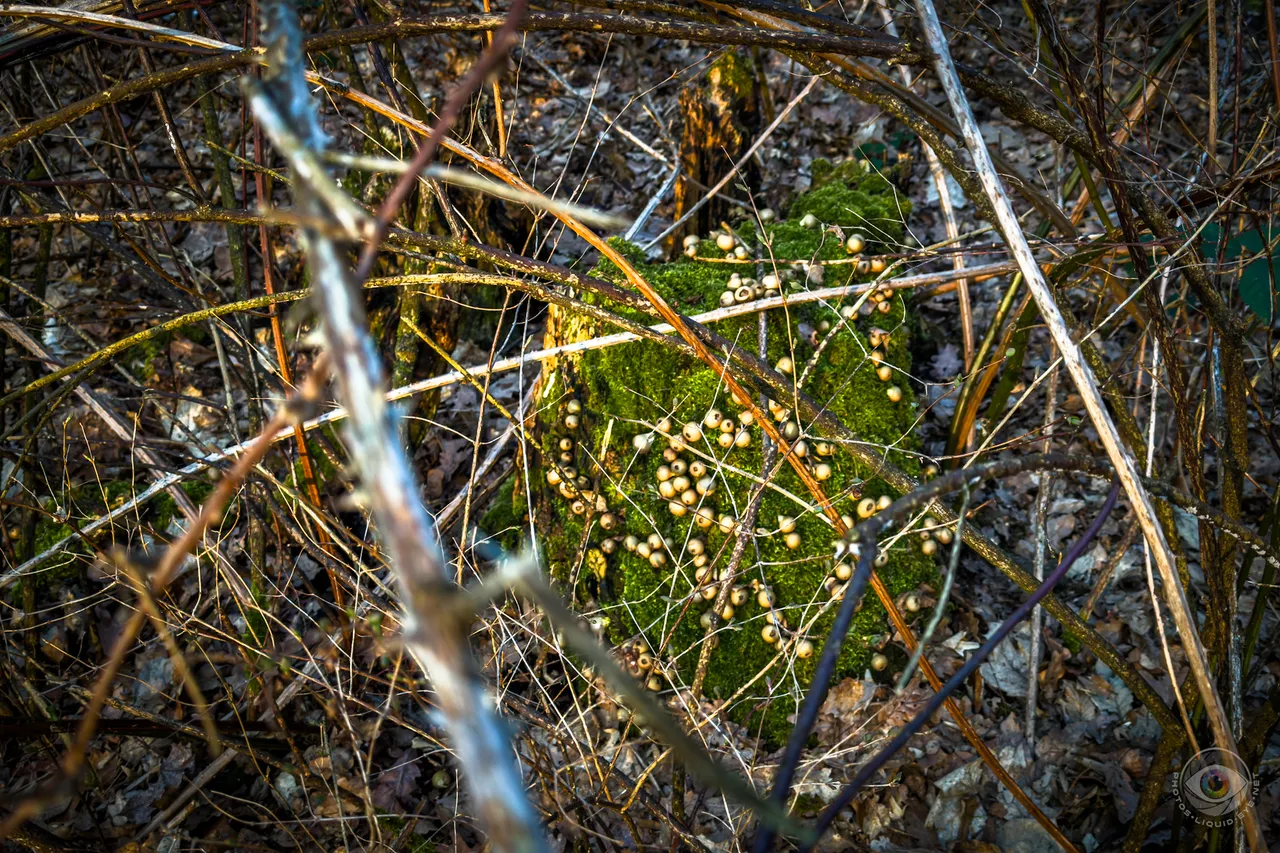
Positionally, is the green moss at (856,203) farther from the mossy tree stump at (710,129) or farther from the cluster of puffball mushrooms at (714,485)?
the mossy tree stump at (710,129)

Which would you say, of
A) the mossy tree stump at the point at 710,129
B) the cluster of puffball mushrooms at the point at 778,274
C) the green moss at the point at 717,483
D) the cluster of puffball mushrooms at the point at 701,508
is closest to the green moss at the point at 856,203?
the cluster of puffball mushrooms at the point at 778,274

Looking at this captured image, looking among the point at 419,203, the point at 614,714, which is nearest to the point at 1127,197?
the point at 614,714

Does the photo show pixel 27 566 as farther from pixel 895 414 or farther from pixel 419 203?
pixel 895 414

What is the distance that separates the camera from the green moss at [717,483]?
2680 millimetres

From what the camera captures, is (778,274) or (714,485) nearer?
(714,485)

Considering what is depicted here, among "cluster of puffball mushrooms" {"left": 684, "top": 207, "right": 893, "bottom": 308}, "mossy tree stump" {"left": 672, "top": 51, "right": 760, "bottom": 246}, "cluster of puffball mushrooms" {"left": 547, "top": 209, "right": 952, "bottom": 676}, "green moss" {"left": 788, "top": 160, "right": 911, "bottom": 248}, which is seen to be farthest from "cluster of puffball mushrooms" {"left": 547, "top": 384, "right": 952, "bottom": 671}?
"mossy tree stump" {"left": 672, "top": 51, "right": 760, "bottom": 246}

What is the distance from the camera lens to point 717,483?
107 inches

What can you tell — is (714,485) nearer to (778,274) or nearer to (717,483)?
(717,483)

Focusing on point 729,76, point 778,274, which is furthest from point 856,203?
point 729,76

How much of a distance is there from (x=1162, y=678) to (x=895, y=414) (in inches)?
52.6

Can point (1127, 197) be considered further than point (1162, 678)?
No

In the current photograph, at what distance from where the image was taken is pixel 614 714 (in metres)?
2.71

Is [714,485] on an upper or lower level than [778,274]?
lower

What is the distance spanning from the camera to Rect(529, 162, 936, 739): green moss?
8.79 feet
